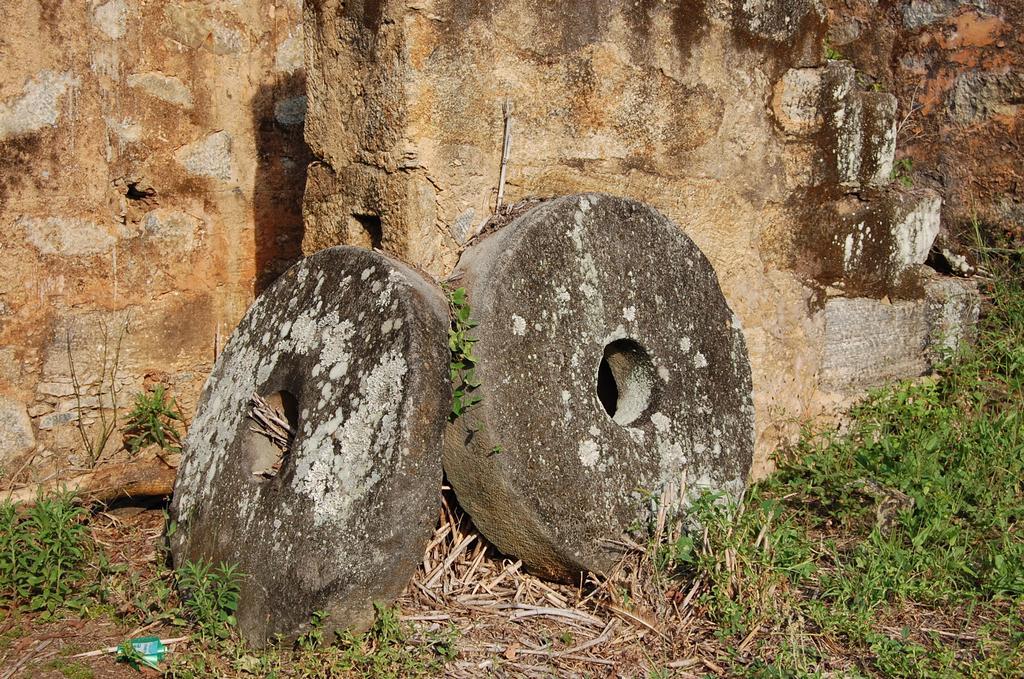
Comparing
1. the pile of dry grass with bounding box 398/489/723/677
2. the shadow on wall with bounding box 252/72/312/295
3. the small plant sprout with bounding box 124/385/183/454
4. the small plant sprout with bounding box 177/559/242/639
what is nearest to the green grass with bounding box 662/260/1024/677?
the pile of dry grass with bounding box 398/489/723/677

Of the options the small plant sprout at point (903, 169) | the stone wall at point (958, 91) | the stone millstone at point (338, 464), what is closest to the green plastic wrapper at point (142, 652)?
the stone millstone at point (338, 464)

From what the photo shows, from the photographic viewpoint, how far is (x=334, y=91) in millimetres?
3367

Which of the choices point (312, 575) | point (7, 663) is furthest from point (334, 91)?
point (7, 663)

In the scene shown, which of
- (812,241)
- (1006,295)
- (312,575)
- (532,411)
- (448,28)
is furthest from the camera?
(1006,295)

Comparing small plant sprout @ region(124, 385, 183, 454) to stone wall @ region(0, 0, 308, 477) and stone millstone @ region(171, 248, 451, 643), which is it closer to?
stone wall @ region(0, 0, 308, 477)

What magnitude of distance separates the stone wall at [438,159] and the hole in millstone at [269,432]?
2.00ft

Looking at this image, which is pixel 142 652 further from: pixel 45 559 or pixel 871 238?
pixel 871 238

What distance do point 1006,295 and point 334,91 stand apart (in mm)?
2994

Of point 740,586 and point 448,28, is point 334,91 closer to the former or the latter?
point 448,28

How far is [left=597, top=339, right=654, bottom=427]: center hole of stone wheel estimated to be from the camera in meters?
3.27

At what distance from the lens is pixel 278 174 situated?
4.34m

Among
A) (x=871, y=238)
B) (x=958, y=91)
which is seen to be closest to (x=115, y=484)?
(x=871, y=238)

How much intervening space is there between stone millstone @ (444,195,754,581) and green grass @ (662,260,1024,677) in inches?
9.1

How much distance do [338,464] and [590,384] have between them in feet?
2.64
